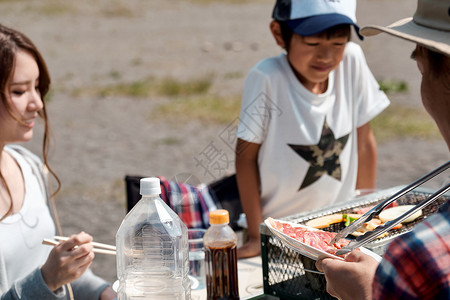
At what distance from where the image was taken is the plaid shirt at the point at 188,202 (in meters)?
2.65

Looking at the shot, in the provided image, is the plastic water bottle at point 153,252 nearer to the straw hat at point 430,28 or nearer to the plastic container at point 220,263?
the plastic container at point 220,263

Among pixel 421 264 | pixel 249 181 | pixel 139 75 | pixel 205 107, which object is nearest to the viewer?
pixel 421 264

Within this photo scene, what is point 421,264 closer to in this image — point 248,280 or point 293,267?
point 293,267

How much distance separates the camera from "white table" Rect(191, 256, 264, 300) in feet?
6.50

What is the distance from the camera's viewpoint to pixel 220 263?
5.94ft

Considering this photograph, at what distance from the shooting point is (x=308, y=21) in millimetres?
2379

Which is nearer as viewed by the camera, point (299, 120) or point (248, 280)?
point (248, 280)

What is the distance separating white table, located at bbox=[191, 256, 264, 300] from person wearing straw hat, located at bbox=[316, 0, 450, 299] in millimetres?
489

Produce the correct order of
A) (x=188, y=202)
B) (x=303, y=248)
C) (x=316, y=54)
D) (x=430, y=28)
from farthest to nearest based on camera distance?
(x=188, y=202), (x=316, y=54), (x=303, y=248), (x=430, y=28)

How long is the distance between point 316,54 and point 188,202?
2.63ft

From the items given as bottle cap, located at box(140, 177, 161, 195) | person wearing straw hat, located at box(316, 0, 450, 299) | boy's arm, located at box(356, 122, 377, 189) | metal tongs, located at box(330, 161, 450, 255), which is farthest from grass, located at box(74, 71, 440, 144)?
person wearing straw hat, located at box(316, 0, 450, 299)

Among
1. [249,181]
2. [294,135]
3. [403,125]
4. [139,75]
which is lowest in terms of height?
[403,125]

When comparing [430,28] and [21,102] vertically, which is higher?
[430,28]

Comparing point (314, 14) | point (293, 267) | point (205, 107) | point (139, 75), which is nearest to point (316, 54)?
point (314, 14)
